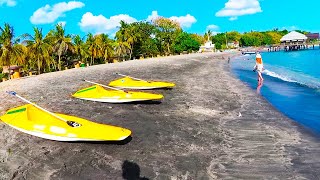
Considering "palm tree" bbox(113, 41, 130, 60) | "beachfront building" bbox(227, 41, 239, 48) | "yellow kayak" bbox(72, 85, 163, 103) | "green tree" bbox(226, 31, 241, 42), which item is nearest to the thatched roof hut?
"beachfront building" bbox(227, 41, 239, 48)

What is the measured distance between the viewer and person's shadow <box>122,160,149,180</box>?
829cm

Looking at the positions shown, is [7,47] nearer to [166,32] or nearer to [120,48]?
[120,48]

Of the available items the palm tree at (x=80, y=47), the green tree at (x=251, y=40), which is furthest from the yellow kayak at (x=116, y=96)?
the green tree at (x=251, y=40)

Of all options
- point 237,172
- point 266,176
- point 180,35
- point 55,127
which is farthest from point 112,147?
point 180,35

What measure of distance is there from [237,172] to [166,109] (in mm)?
7389

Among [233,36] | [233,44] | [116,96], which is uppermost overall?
[233,36]

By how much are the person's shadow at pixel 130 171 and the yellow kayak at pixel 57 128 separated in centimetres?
122

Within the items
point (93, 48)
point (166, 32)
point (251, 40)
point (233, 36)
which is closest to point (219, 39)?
point (233, 36)

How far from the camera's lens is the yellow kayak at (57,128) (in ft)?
33.4

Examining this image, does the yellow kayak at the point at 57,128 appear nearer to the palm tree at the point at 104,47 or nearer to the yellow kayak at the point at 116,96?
the yellow kayak at the point at 116,96

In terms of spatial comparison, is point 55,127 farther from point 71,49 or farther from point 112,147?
point 71,49

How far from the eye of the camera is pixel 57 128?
10586 millimetres

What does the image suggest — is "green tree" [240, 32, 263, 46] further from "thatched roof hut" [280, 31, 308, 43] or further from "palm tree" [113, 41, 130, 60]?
"palm tree" [113, 41, 130, 60]

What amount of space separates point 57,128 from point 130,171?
11.7ft
